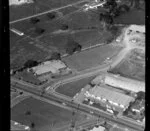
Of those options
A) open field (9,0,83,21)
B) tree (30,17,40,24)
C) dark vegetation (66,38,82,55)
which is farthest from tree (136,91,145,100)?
open field (9,0,83,21)

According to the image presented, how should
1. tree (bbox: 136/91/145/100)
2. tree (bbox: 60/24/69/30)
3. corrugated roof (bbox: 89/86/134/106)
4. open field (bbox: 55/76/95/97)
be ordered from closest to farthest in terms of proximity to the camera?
corrugated roof (bbox: 89/86/134/106), tree (bbox: 136/91/145/100), open field (bbox: 55/76/95/97), tree (bbox: 60/24/69/30)

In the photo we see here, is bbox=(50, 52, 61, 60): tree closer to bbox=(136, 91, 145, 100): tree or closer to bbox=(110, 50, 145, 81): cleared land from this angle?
bbox=(110, 50, 145, 81): cleared land

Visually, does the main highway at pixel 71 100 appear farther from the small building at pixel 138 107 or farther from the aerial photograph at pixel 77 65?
the small building at pixel 138 107

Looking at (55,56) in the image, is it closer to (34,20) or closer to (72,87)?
(72,87)

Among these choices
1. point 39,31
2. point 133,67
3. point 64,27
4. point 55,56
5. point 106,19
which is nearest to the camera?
point 133,67

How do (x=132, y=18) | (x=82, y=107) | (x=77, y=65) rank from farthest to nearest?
(x=132, y=18) → (x=77, y=65) → (x=82, y=107)

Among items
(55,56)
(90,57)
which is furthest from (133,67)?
(55,56)
